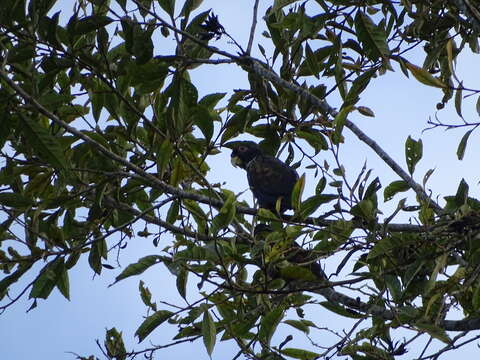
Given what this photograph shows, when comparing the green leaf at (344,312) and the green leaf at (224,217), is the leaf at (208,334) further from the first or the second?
the green leaf at (344,312)

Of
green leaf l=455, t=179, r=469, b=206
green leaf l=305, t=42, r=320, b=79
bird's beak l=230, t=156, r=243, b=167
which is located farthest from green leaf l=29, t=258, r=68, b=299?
bird's beak l=230, t=156, r=243, b=167

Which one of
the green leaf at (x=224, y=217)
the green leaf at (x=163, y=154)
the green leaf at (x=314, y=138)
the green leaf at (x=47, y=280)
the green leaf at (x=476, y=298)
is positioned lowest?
the green leaf at (x=476, y=298)

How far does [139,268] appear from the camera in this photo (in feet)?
11.8

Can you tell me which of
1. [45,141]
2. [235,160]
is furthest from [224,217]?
[235,160]

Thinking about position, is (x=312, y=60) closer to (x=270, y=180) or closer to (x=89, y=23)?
(x=89, y=23)

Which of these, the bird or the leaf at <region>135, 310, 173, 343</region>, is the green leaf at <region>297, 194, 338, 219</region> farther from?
the bird

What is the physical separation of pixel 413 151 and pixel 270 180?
2.97 metres

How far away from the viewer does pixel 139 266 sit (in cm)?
359

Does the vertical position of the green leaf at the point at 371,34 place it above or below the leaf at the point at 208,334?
above

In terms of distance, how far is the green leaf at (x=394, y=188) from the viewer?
3.97m

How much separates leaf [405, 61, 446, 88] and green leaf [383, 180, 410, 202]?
623 mm

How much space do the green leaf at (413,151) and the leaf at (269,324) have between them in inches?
40.9

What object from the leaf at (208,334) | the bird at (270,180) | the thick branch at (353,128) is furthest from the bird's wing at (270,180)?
the leaf at (208,334)

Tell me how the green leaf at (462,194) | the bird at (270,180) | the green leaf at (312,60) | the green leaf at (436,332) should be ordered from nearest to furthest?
the green leaf at (436,332), the green leaf at (462,194), the green leaf at (312,60), the bird at (270,180)
